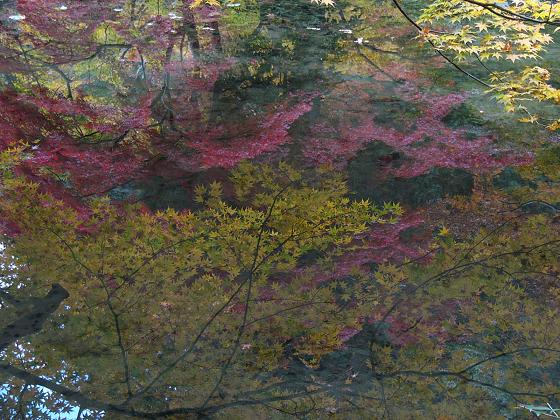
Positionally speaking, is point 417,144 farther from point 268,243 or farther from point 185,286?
point 185,286

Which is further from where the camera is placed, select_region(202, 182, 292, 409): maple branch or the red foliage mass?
the red foliage mass

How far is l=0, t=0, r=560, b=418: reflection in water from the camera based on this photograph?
9.03 ft

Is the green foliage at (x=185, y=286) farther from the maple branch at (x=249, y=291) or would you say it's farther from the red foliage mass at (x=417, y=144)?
the red foliage mass at (x=417, y=144)

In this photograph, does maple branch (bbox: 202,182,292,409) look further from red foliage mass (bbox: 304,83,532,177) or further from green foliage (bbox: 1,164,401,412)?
red foliage mass (bbox: 304,83,532,177)

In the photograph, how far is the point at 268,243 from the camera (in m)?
4.01

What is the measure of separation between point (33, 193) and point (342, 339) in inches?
116

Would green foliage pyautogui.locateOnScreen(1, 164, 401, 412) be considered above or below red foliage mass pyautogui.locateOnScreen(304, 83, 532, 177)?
above

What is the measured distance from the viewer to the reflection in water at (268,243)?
275 cm

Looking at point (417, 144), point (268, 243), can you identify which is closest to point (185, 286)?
point (268, 243)

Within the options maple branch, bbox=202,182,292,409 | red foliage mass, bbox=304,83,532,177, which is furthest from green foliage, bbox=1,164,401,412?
red foliage mass, bbox=304,83,532,177

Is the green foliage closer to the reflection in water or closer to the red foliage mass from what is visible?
the reflection in water

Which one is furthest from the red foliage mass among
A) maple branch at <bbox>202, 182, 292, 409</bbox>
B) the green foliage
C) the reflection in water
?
maple branch at <bbox>202, 182, 292, 409</bbox>

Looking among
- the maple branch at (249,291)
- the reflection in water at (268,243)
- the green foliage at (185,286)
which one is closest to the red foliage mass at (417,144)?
the reflection in water at (268,243)

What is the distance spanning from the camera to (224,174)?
498 cm
